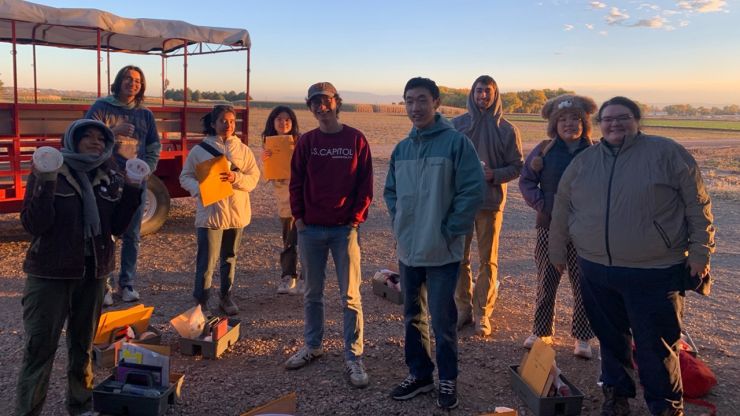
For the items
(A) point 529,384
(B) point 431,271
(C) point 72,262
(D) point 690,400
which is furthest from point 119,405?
(D) point 690,400

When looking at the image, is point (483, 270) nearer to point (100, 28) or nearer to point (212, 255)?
point (212, 255)

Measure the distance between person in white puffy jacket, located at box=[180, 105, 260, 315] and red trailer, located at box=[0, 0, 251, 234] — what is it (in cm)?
303

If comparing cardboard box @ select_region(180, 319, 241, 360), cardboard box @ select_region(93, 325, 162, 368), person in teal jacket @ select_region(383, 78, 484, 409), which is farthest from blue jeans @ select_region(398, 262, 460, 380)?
cardboard box @ select_region(93, 325, 162, 368)

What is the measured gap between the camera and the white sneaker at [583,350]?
4391mm

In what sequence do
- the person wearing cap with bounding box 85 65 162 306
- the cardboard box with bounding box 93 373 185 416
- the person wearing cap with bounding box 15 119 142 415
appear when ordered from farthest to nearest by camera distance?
the person wearing cap with bounding box 85 65 162 306 < the cardboard box with bounding box 93 373 185 416 < the person wearing cap with bounding box 15 119 142 415

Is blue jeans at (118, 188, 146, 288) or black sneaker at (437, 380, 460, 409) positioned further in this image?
blue jeans at (118, 188, 146, 288)

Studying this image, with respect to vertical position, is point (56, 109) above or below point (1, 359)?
above

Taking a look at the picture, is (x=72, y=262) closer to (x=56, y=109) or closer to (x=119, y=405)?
(x=119, y=405)

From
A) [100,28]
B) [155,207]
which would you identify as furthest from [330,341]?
[100,28]

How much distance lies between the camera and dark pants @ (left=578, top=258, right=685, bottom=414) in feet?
10.2

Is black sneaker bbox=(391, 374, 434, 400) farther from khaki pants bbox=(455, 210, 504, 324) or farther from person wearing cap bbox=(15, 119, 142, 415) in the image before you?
person wearing cap bbox=(15, 119, 142, 415)

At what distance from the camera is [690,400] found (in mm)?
3688

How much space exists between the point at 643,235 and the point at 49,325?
3.09 metres

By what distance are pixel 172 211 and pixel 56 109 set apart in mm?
3202
